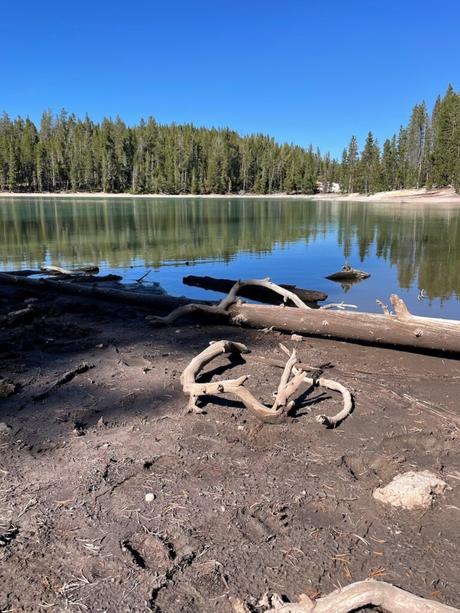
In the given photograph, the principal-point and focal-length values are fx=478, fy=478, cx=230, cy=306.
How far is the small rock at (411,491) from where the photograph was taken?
3.72 meters

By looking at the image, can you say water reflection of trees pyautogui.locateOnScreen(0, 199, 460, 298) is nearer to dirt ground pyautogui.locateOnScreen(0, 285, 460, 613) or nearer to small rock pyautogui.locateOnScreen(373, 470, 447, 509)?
dirt ground pyautogui.locateOnScreen(0, 285, 460, 613)

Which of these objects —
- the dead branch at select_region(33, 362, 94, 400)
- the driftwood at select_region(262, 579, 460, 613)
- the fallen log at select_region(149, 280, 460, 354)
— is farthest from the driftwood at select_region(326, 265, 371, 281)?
the driftwood at select_region(262, 579, 460, 613)

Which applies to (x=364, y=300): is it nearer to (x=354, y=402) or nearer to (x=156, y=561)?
(x=354, y=402)

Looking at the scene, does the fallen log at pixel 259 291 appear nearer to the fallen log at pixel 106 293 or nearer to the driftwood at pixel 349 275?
the fallen log at pixel 106 293

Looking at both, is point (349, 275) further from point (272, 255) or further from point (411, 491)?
point (411, 491)

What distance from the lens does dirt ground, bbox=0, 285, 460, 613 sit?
298 centimetres

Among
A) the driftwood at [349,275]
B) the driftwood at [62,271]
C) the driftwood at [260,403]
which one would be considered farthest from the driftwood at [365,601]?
the driftwood at [349,275]

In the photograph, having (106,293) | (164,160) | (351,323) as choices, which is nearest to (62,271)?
(106,293)

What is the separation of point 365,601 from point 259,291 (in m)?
11.5

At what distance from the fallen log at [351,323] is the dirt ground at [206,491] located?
693 mm

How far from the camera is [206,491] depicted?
3.88 m

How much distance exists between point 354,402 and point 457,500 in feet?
6.33

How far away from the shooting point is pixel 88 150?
14025 cm

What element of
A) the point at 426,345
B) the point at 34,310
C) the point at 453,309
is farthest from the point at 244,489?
the point at 453,309
